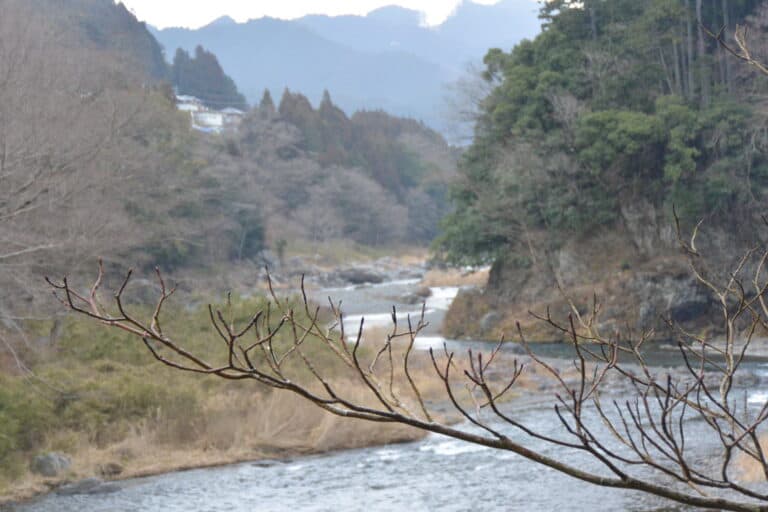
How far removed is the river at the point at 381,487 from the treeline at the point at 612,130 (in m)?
15.0

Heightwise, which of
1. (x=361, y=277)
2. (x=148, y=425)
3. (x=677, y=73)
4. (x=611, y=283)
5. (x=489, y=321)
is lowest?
(x=361, y=277)

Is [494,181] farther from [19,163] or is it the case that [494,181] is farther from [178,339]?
[19,163]

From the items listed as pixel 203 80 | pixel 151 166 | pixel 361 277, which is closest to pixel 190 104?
pixel 203 80

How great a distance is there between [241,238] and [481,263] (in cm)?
1953

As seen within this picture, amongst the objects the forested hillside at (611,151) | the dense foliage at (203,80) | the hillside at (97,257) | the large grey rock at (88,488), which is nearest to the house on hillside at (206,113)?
the dense foliage at (203,80)

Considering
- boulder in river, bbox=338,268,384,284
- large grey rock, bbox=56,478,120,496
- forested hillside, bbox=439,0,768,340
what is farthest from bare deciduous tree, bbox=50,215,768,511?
boulder in river, bbox=338,268,384,284

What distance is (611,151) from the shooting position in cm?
2891

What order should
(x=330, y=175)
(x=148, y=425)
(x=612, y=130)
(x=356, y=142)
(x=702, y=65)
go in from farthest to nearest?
(x=356, y=142), (x=330, y=175), (x=702, y=65), (x=612, y=130), (x=148, y=425)

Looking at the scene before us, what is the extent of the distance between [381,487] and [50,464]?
4887 mm

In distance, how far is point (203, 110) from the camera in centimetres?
8631

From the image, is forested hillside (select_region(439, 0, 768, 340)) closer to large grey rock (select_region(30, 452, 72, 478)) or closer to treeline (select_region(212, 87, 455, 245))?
large grey rock (select_region(30, 452, 72, 478))

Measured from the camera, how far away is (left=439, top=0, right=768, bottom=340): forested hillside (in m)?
27.9

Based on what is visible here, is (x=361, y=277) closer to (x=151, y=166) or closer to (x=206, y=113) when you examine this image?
(x=151, y=166)

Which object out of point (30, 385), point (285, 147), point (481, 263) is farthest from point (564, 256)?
point (285, 147)
